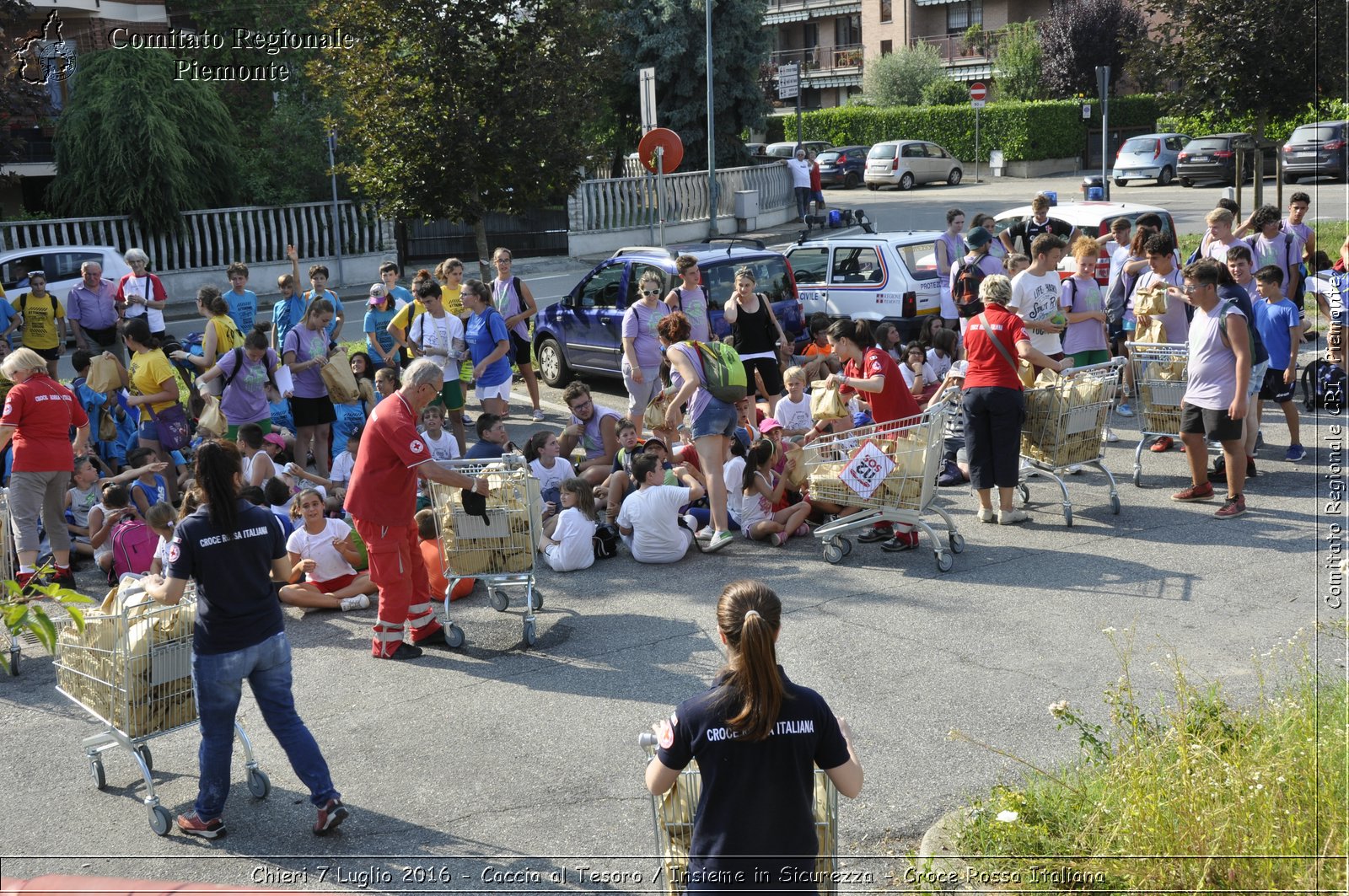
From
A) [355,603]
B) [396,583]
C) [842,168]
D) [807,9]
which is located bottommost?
[355,603]

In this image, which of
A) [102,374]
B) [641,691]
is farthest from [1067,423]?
[102,374]

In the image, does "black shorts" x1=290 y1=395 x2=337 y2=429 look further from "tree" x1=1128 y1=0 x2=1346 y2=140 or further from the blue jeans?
"tree" x1=1128 y1=0 x2=1346 y2=140

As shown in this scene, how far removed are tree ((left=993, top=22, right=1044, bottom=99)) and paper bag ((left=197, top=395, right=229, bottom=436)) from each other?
45.8 metres

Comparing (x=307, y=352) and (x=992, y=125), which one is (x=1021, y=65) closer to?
(x=992, y=125)

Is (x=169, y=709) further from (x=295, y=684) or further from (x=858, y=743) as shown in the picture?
(x=858, y=743)

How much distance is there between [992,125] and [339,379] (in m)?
40.3

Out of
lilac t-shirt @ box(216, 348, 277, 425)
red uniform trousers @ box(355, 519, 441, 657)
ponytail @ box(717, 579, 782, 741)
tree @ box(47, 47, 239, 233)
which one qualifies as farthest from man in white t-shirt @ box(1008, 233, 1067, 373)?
tree @ box(47, 47, 239, 233)

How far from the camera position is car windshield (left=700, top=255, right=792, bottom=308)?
1494cm

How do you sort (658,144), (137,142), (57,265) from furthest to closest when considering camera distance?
(137,142)
(57,265)
(658,144)

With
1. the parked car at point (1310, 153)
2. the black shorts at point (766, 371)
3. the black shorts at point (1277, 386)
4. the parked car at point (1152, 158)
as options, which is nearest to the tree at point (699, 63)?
the parked car at point (1152, 158)

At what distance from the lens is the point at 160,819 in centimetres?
599

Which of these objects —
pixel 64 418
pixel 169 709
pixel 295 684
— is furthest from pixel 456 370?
pixel 169 709

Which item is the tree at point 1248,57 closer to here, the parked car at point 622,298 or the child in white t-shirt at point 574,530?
the parked car at point 622,298

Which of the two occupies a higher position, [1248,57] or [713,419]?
[1248,57]
